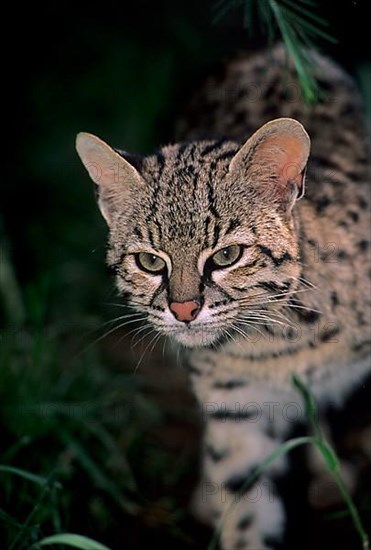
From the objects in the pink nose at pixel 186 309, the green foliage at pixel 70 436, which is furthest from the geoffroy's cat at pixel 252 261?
the green foliage at pixel 70 436

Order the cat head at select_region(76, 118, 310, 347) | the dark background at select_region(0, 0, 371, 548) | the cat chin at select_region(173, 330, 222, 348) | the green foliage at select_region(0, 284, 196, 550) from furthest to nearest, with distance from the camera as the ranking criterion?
the dark background at select_region(0, 0, 371, 548) → the green foliage at select_region(0, 284, 196, 550) → the cat chin at select_region(173, 330, 222, 348) → the cat head at select_region(76, 118, 310, 347)

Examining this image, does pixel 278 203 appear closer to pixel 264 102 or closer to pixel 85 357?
pixel 264 102

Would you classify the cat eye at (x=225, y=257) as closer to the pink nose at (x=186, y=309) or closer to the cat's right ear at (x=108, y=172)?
the pink nose at (x=186, y=309)

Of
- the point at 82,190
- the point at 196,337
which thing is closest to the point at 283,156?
the point at 196,337

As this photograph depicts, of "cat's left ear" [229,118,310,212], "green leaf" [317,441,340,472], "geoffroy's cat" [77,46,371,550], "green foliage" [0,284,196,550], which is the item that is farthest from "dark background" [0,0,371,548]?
"cat's left ear" [229,118,310,212]

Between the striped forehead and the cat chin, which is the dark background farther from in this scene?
the striped forehead

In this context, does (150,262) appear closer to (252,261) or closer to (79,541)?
(252,261)
